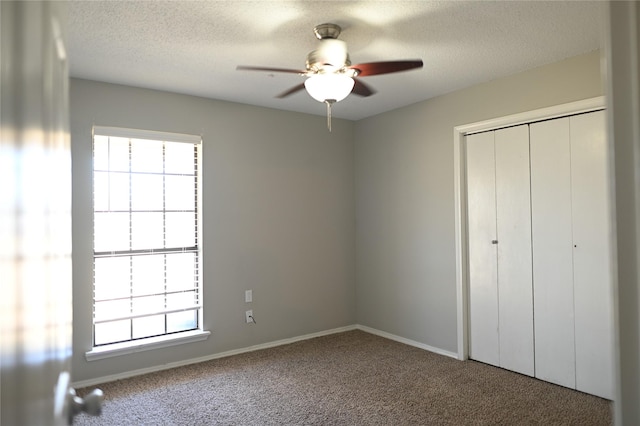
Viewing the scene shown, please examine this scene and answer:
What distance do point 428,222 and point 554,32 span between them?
206 cm

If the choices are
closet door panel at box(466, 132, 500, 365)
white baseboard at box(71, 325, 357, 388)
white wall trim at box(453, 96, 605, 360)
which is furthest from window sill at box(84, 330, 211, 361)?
closet door panel at box(466, 132, 500, 365)

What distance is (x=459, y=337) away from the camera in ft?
13.4

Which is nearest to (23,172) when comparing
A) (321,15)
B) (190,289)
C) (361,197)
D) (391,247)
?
(321,15)

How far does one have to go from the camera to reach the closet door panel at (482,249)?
3.88 meters

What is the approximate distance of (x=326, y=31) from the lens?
270 cm

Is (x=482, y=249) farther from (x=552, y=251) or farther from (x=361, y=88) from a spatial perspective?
(x=361, y=88)

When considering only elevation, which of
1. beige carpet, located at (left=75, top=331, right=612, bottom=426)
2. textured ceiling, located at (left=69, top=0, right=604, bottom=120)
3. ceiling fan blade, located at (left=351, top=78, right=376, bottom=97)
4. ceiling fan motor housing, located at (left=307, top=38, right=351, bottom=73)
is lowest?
beige carpet, located at (left=75, top=331, right=612, bottom=426)

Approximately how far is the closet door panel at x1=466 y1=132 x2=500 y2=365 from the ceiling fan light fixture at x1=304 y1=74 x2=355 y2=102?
190 cm

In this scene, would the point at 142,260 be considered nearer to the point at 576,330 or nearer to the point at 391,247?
the point at 391,247

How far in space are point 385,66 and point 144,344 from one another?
3045mm

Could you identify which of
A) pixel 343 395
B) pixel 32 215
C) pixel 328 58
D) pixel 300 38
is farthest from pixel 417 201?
pixel 32 215

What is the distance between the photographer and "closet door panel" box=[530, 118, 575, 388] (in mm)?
3379

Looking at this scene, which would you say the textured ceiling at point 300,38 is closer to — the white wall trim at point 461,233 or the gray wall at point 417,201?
the gray wall at point 417,201

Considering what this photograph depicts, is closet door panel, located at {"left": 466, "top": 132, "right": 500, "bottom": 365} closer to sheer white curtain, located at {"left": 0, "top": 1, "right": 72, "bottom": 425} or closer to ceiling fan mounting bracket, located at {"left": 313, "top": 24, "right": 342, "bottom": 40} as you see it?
ceiling fan mounting bracket, located at {"left": 313, "top": 24, "right": 342, "bottom": 40}
